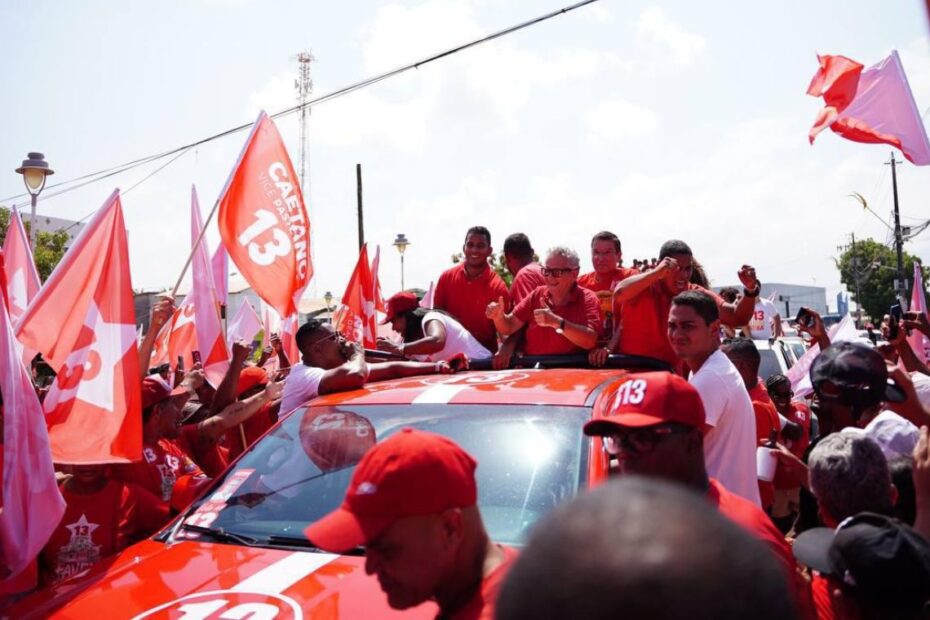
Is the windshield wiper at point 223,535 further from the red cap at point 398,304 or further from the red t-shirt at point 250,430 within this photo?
the red cap at point 398,304

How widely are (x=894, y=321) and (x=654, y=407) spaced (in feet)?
10.9

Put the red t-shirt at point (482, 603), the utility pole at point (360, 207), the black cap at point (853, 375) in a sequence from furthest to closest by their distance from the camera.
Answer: the utility pole at point (360, 207) → the black cap at point (853, 375) → the red t-shirt at point (482, 603)

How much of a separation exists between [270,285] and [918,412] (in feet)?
14.4

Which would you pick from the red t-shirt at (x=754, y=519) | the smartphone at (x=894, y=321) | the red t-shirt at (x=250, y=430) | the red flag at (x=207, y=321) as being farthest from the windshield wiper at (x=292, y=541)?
the smartphone at (x=894, y=321)

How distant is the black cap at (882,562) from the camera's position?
A: 1769 millimetres

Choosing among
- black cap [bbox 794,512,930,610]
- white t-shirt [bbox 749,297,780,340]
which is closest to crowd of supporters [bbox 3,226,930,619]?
black cap [bbox 794,512,930,610]

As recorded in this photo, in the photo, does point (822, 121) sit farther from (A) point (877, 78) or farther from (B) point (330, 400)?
(B) point (330, 400)

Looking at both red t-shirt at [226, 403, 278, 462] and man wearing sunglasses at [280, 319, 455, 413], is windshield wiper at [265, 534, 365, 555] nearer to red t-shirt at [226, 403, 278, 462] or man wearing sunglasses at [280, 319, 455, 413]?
man wearing sunglasses at [280, 319, 455, 413]

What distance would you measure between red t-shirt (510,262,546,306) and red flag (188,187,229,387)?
217cm

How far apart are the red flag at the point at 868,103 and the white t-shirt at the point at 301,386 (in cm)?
408

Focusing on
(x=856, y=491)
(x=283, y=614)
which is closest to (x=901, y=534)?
(x=856, y=491)

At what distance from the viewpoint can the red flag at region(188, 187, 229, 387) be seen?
575 cm

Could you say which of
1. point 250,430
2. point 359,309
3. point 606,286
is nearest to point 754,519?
point 606,286

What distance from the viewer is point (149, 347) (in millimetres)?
4656
